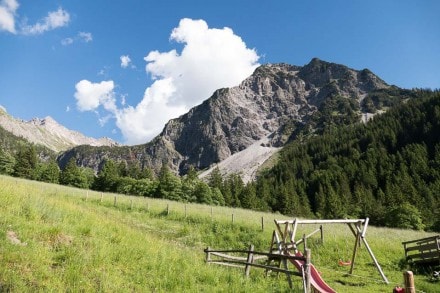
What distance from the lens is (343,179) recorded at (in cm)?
12375

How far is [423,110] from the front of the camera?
168 m

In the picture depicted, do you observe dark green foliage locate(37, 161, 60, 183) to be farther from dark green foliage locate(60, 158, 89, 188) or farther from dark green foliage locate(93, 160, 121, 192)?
dark green foliage locate(93, 160, 121, 192)

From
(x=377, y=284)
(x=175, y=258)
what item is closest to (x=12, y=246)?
(x=175, y=258)

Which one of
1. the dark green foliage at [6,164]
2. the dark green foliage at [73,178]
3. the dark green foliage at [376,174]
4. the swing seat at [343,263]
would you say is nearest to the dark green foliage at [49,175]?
the dark green foliage at [73,178]

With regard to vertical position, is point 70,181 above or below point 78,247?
above

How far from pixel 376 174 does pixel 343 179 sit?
14510 mm

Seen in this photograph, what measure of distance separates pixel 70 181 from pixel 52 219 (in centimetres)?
9309

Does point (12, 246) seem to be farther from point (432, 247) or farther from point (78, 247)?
point (432, 247)

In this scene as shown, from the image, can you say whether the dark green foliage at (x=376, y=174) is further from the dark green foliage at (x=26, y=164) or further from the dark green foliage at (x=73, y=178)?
the dark green foliage at (x=26, y=164)

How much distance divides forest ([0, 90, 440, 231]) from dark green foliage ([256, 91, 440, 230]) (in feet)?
0.87

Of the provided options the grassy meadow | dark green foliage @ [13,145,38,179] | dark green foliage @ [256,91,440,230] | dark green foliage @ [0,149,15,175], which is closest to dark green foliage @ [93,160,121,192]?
dark green foliage @ [13,145,38,179]

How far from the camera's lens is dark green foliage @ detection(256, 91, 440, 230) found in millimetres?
84375

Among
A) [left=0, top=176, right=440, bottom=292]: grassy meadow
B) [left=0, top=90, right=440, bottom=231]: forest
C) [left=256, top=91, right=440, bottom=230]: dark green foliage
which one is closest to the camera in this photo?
[left=0, top=176, right=440, bottom=292]: grassy meadow

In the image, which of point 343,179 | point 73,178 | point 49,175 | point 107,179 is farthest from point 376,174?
point 49,175
